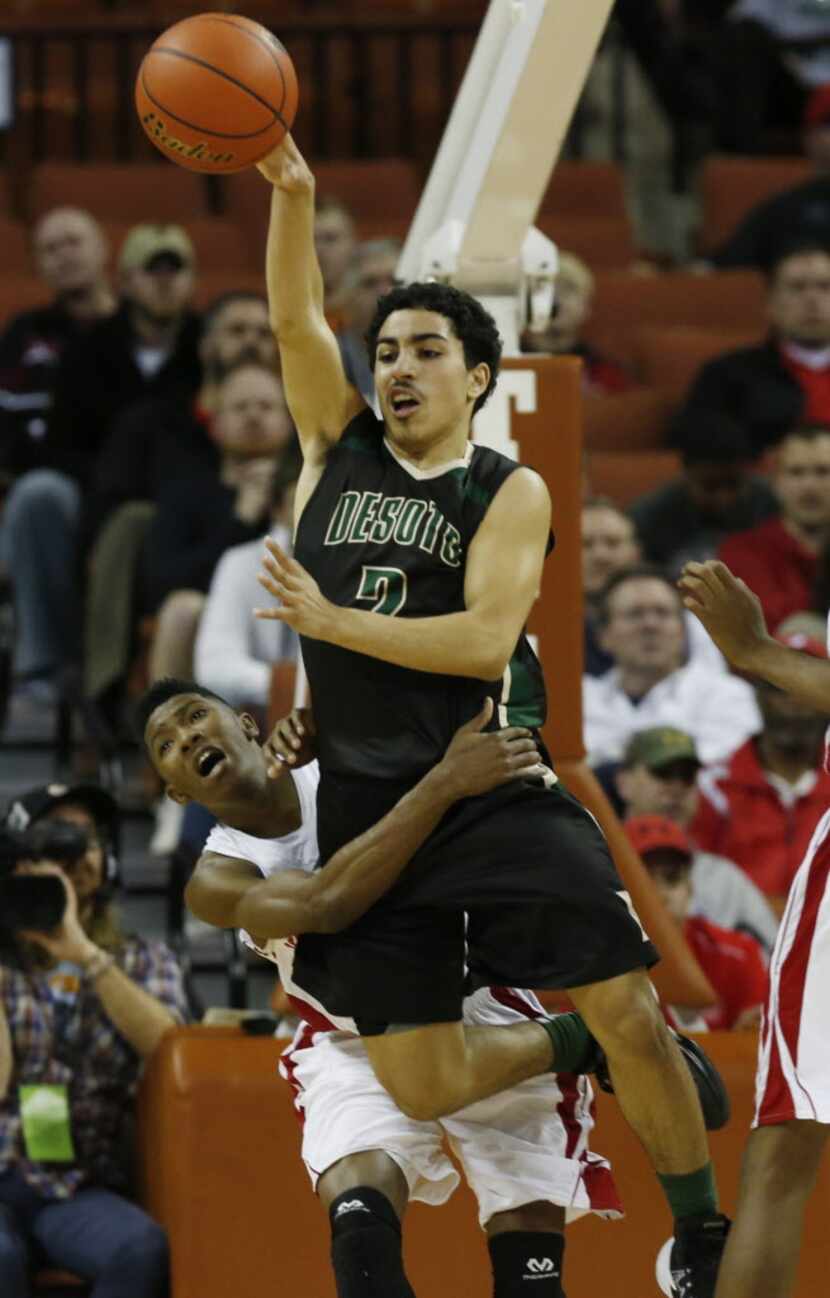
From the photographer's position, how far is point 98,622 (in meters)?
8.30

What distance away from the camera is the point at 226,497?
8250mm

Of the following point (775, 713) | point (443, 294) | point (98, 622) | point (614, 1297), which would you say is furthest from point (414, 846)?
point (98, 622)

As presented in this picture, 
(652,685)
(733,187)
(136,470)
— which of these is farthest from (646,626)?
(733,187)

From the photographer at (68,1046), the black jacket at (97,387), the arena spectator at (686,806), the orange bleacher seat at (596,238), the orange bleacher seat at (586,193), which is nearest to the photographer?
the photographer at (68,1046)

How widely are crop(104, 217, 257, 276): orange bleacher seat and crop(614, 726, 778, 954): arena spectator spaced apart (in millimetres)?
4254

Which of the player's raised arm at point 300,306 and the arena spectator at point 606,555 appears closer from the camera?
the player's raised arm at point 300,306

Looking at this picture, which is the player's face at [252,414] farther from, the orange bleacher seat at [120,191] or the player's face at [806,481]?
the orange bleacher seat at [120,191]

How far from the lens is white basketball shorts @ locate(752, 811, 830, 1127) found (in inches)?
172

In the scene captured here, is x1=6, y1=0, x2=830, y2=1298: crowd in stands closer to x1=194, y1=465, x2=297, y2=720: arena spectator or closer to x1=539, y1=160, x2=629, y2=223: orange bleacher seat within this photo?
x1=194, y1=465, x2=297, y2=720: arena spectator

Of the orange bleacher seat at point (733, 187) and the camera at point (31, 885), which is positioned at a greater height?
the orange bleacher seat at point (733, 187)

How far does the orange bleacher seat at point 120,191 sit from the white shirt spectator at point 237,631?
→ 146 inches

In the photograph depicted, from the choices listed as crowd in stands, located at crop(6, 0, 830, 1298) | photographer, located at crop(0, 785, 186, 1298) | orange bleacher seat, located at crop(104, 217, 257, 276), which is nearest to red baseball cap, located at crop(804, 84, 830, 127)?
crowd in stands, located at crop(6, 0, 830, 1298)

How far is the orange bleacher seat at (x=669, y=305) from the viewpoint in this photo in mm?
10641

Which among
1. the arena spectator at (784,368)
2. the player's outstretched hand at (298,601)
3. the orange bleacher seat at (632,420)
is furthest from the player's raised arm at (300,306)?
the orange bleacher seat at (632,420)
